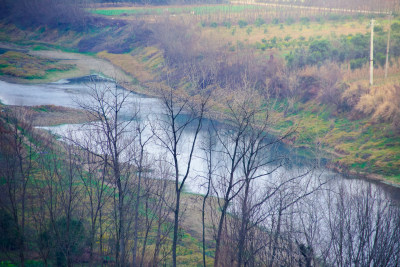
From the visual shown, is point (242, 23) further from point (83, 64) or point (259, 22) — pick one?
point (83, 64)

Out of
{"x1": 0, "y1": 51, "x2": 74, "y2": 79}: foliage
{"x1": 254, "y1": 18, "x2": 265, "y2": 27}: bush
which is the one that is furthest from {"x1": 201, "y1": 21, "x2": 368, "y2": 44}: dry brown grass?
{"x1": 0, "y1": 51, "x2": 74, "y2": 79}: foliage

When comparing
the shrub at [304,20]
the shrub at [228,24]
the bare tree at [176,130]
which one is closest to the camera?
the bare tree at [176,130]

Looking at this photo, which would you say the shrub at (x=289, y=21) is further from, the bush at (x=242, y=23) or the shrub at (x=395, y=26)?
the shrub at (x=395, y=26)

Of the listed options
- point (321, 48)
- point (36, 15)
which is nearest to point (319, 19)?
point (321, 48)

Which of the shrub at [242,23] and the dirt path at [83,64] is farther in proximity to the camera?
the shrub at [242,23]

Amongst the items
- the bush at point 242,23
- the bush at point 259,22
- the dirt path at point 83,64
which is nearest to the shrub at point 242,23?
the bush at point 242,23

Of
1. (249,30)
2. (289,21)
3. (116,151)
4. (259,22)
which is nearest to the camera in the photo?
(116,151)

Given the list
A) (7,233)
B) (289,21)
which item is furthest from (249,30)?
(7,233)

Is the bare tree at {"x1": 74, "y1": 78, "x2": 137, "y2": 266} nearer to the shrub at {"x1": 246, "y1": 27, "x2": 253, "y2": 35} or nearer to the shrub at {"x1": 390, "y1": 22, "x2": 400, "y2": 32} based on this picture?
the shrub at {"x1": 390, "y1": 22, "x2": 400, "y2": 32}
